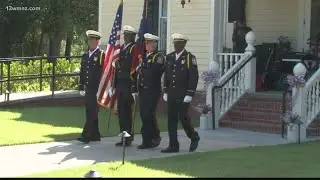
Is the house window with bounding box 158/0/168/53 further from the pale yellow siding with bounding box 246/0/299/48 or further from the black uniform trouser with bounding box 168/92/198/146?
the black uniform trouser with bounding box 168/92/198/146

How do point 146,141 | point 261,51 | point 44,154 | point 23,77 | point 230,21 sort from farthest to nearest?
1. point 23,77
2. point 230,21
3. point 261,51
4. point 146,141
5. point 44,154

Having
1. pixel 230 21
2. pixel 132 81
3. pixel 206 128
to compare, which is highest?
pixel 230 21

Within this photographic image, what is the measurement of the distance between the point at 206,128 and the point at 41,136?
4.01m

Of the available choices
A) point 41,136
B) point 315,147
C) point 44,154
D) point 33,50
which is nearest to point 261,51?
point 315,147

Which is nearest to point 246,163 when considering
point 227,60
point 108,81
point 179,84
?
point 179,84

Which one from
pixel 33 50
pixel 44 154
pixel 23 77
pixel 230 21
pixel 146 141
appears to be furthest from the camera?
pixel 33 50

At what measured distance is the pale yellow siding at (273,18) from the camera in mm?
17625

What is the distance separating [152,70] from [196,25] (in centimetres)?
625

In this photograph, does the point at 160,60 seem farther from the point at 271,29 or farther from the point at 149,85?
the point at 271,29

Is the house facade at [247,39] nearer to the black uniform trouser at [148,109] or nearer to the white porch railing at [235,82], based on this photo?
the white porch railing at [235,82]

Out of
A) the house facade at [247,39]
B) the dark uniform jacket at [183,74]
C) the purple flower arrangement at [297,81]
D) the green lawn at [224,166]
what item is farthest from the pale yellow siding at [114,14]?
the green lawn at [224,166]

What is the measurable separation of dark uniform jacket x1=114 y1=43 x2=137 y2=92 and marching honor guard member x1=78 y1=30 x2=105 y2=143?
0.44 meters

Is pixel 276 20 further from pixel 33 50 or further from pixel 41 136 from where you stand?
pixel 33 50

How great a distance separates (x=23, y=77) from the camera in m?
20.8
